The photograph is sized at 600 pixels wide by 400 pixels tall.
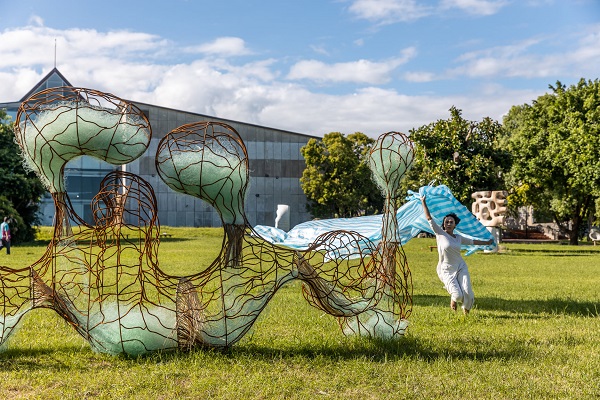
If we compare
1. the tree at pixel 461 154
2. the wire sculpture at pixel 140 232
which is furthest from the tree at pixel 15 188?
the wire sculpture at pixel 140 232

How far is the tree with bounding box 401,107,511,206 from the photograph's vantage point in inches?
1264

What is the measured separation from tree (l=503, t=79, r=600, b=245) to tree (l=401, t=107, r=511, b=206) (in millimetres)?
4472

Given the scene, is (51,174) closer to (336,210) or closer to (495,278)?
(495,278)

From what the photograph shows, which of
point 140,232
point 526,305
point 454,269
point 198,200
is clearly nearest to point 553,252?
point 526,305

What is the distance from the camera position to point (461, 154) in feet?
107

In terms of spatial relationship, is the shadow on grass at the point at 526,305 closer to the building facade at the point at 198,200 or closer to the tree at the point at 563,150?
the tree at the point at 563,150

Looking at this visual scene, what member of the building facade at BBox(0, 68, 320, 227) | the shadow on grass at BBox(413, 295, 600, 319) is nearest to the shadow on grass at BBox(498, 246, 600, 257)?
the shadow on grass at BBox(413, 295, 600, 319)

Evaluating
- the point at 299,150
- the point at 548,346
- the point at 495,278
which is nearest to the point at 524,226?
the point at 299,150

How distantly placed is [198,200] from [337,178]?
10.5 metres

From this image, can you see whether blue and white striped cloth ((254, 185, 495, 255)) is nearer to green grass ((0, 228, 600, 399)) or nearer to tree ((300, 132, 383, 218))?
green grass ((0, 228, 600, 399))

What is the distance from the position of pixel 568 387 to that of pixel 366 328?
249 centimetres

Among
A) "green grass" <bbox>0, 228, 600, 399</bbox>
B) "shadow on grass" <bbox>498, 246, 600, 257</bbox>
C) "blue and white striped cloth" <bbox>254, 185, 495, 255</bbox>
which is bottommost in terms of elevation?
"shadow on grass" <bbox>498, 246, 600, 257</bbox>

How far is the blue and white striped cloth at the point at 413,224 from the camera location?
40.1ft

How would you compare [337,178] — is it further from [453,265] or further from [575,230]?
[453,265]
